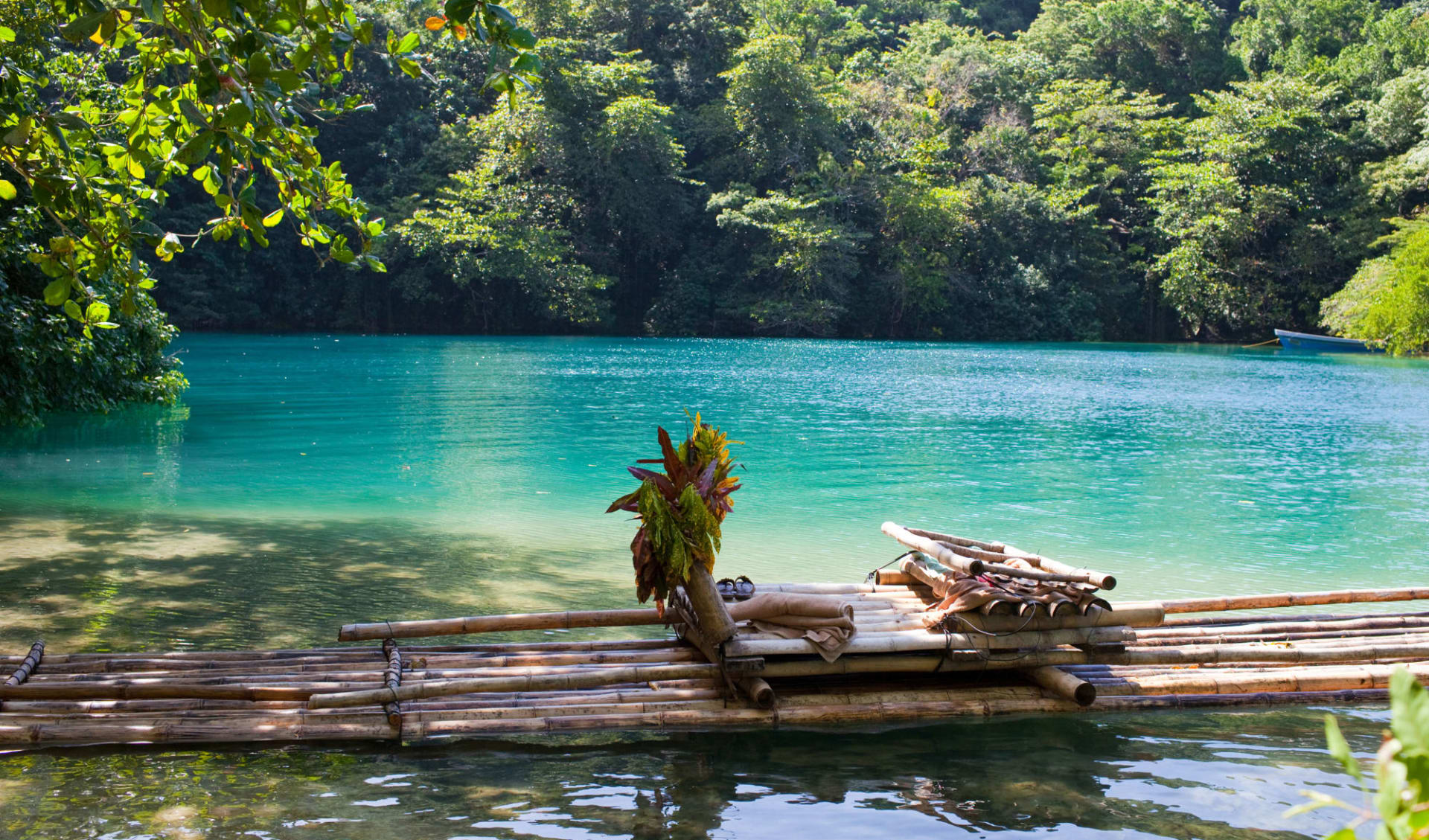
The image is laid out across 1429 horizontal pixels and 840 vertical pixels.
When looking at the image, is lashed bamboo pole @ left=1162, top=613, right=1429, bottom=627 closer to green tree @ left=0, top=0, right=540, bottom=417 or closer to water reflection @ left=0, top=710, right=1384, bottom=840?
water reflection @ left=0, top=710, right=1384, bottom=840

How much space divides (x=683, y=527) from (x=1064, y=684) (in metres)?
2.03

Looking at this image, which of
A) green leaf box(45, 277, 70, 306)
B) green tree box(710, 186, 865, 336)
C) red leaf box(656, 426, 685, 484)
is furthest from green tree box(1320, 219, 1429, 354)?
green leaf box(45, 277, 70, 306)

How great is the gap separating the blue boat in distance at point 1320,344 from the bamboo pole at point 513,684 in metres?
41.3

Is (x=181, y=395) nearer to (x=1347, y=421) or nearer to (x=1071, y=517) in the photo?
(x=1071, y=517)

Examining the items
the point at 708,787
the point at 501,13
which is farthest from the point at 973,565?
the point at 501,13

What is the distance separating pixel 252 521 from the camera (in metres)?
10.8

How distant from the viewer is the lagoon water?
4641mm

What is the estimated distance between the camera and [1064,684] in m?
5.56

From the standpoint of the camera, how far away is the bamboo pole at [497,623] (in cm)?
584

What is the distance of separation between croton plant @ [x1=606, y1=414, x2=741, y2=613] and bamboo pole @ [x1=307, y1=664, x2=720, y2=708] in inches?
14.4

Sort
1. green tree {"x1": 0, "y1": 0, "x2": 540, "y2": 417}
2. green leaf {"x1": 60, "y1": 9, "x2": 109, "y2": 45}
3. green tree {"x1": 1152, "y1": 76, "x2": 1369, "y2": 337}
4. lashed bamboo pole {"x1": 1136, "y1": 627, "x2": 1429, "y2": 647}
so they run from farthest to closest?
1. green tree {"x1": 1152, "y1": 76, "x2": 1369, "y2": 337}
2. lashed bamboo pole {"x1": 1136, "y1": 627, "x2": 1429, "y2": 647}
3. green tree {"x1": 0, "y1": 0, "x2": 540, "y2": 417}
4. green leaf {"x1": 60, "y1": 9, "x2": 109, "y2": 45}

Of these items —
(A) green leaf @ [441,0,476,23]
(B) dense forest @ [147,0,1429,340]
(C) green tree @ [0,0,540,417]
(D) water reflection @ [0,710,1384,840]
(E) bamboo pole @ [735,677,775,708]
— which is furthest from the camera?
(B) dense forest @ [147,0,1429,340]

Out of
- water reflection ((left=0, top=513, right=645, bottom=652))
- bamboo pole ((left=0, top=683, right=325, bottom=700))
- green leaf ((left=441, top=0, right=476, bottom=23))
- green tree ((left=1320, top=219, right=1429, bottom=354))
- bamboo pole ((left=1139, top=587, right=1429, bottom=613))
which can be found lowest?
water reflection ((left=0, top=513, right=645, bottom=652))

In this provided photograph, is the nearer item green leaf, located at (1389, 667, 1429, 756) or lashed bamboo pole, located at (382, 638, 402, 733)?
green leaf, located at (1389, 667, 1429, 756)
